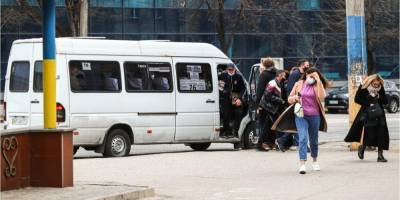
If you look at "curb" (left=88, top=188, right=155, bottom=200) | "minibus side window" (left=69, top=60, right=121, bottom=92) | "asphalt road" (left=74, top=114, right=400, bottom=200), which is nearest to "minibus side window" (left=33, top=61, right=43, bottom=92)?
"minibus side window" (left=69, top=60, right=121, bottom=92)

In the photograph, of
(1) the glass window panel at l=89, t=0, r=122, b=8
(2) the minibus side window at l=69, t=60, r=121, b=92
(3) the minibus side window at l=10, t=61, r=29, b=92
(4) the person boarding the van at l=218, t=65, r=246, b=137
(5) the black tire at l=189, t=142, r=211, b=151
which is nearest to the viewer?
(2) the minibus side window at l=69, t=60, r=121, b=92

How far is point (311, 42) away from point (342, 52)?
2595mm

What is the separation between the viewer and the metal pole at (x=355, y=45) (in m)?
19.4

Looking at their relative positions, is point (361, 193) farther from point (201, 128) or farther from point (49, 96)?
point (201, 128)

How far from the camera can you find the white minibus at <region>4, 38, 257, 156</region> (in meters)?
18.5

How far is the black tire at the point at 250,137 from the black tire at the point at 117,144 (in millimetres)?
3032

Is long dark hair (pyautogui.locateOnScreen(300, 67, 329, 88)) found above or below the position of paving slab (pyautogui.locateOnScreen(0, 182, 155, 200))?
above

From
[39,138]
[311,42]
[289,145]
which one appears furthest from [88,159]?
[311,42]

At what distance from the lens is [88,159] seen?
18.6 metres

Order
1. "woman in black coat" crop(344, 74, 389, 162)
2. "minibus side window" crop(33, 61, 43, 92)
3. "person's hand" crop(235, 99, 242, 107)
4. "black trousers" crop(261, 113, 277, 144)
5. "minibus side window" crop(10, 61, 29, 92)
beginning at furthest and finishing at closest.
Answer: "person's hand" crop(235, 99, 242, 107)
"black trousers" crop(261, 113, 277, 144)
"minibus side window" crop(10, 61, 29, 92)
"minibus side window" crop(33, 61, 43, 92)
"woman in black coat" crop(344, 74, 389, 162)

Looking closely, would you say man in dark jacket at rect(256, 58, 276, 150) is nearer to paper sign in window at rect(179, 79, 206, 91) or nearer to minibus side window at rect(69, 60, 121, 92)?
paper sign in window at rect(179, 79, 206, 91)

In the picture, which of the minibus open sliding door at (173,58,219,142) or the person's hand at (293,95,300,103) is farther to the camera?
the minibus open sliding door at (173,58,219,142)

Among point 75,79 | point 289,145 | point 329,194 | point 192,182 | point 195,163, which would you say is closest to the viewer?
point 329,194

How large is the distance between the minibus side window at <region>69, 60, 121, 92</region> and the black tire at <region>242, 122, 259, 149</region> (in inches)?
136
